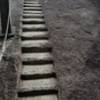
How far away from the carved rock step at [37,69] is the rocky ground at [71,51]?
14 cm

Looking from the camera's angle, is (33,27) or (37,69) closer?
(37,69)

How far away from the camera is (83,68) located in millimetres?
3037

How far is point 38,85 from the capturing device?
2.78 metres

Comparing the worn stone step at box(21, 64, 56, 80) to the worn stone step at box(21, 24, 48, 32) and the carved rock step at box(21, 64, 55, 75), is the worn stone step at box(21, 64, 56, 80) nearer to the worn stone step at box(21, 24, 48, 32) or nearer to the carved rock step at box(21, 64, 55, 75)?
the carved rock step at box(21, 64, 55, 75)

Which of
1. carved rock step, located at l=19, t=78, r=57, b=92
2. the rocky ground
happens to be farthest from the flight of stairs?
the rocky ground

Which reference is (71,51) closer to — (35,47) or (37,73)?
(35,47)

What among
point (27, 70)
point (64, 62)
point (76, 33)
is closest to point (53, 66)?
point (64, 62)

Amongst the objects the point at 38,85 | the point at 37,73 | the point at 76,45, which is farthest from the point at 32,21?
the point at 38,85

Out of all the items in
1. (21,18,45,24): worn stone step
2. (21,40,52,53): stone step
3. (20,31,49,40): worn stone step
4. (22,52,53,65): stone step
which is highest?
(21,18,45,24): worn stone step

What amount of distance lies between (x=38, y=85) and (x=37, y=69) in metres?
0.39

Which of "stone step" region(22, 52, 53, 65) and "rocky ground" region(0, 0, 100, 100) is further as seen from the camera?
"stone step" region(22, 52, 53, 65)

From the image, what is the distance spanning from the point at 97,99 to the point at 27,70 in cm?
130

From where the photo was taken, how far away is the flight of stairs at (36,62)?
2687 millimetres

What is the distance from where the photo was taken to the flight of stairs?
2.69 m
